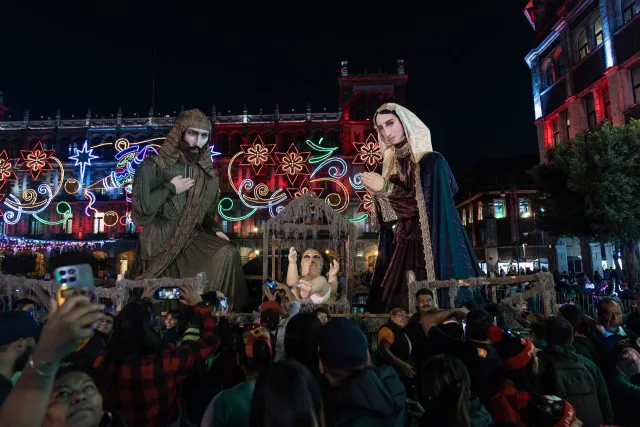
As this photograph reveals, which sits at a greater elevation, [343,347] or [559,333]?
[343,347]

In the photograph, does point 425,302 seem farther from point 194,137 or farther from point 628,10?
point 628,10

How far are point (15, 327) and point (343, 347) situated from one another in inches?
71.3

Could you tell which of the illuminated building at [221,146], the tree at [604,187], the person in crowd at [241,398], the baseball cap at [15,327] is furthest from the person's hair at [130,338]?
the illuminated building at [221,146]

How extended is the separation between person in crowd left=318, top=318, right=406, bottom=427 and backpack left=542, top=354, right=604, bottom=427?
1389 mm

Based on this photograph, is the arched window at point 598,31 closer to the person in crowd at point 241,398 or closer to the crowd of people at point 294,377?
the crowd of people at point 294,377

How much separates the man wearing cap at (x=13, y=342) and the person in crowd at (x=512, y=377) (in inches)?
108

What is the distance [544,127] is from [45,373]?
32501 mm

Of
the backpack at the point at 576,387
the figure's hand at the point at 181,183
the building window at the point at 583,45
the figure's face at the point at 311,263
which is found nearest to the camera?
the backpack at the point at 576,387

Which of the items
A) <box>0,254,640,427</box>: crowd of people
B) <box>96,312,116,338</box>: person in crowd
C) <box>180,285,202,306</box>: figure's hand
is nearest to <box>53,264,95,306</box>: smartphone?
<box>0,254,640,427</box>: crowd of people

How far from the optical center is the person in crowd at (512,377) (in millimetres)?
2734

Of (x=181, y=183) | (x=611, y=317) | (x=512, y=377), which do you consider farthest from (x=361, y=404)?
(x=181, y=183)

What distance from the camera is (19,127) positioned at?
4725 cm

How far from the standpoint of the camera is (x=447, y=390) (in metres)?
2.35

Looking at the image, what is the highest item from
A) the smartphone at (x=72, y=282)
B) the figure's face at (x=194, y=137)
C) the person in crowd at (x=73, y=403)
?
the figure's face at (x=194, y=137)
